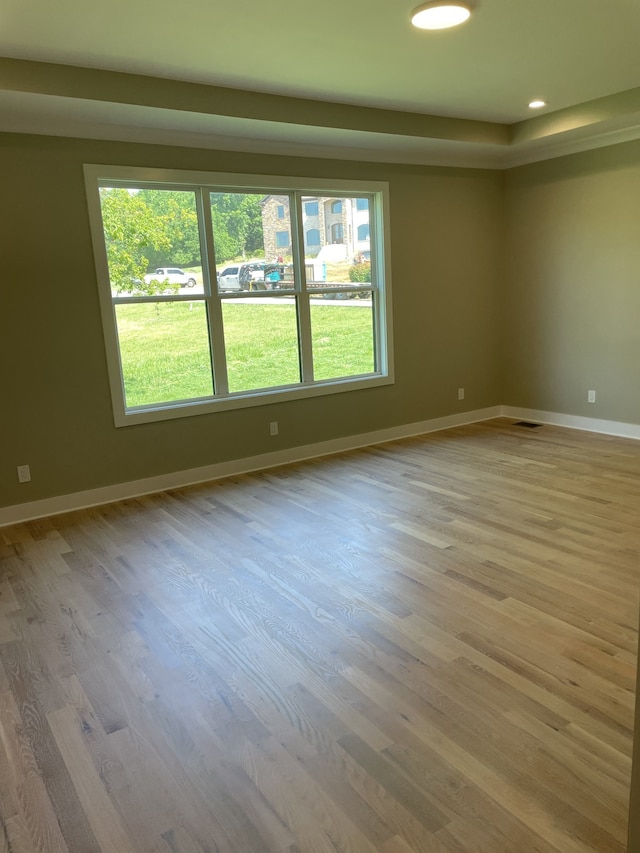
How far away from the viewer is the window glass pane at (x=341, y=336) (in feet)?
17.3

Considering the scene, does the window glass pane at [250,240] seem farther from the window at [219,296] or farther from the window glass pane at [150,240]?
the window glass pane at [150,240]

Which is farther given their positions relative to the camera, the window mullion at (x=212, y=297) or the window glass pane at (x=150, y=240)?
the window mullion at (x=212, y=297)

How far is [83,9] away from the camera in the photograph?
104 inches

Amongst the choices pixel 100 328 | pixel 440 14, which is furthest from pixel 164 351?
pixel 440 14

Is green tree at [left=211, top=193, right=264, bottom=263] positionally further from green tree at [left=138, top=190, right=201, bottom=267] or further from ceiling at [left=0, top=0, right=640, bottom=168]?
ceiling at [left=0, top=0, right=640, bottom=168]

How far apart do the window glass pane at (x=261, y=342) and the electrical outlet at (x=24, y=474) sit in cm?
161

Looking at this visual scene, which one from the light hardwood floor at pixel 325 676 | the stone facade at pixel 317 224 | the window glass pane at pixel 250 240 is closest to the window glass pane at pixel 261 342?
the window glass pane at pixel 250 240

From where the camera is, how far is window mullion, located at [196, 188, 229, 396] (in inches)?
178

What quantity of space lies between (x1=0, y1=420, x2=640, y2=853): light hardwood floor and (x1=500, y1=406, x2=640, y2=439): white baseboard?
1.59 meters

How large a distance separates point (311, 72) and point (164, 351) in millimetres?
2150

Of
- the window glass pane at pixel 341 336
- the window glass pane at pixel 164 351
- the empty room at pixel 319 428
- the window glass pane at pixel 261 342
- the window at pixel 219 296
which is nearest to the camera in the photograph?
the empty room at pixel 319 428

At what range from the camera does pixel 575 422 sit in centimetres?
582

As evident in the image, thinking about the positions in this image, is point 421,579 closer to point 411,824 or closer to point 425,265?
point 411,824

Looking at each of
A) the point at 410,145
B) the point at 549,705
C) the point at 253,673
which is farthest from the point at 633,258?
the point at 253,673
